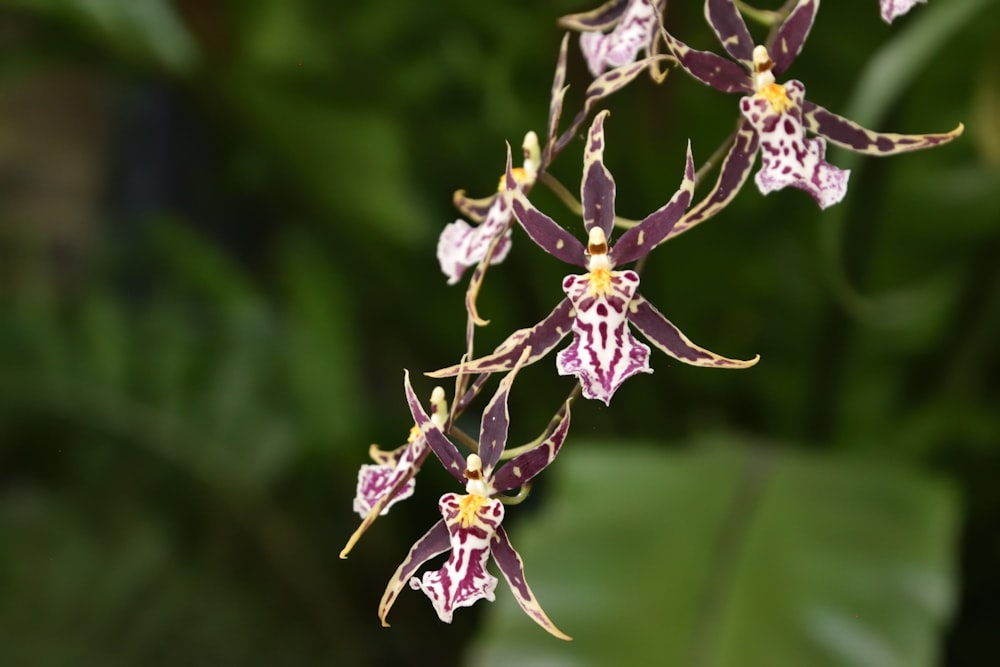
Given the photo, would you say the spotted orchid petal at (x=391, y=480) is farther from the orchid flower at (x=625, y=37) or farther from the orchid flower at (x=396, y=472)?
the orchid flower at (x=625, y=37)

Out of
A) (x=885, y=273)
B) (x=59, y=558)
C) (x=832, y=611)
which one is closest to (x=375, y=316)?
(x=59, y=558)

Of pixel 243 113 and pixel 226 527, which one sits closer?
pixel 243 113

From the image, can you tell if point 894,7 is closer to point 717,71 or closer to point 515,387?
point 717,71

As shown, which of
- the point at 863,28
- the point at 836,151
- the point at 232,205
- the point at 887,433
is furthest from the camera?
the point at 232,205

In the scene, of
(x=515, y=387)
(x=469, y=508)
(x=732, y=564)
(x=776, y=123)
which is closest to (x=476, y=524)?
(x=469, y=508)

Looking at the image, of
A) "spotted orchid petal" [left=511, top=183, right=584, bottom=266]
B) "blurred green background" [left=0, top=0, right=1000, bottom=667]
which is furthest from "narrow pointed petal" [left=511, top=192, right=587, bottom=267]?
"blurred green background" [left=0, top=0, right=1000, bottom=667]

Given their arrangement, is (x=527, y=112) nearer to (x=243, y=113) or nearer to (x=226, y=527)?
(x=243, y=113)

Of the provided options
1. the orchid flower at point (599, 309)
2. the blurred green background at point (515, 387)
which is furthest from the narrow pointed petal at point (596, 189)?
the blurred green background at point (515, 387)
